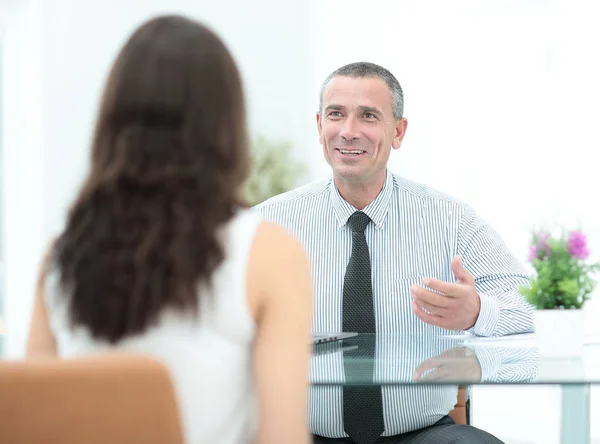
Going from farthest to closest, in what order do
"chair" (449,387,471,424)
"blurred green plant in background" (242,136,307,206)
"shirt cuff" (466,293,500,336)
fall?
"blurred green plant in background" (242,136,307,206), "chair" (449,387,471,424), "shirt cuff" (466,293,500,336)

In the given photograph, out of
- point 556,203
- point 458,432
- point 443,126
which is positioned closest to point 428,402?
point 458,432

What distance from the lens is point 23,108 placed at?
19.2ft

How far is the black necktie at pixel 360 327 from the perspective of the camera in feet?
7.47

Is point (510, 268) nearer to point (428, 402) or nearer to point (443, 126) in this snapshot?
point (428, 402)

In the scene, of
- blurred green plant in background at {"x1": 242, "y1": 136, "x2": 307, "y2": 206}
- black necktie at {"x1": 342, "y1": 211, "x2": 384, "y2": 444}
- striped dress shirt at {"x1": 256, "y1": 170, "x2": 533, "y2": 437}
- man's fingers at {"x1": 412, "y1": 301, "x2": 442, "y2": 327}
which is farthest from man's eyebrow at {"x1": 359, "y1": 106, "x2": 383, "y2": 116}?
blurred green plant in background at {"x1": 242, "y1": 136, "x2": 307, "y2": 206}

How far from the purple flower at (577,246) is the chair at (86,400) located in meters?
1.09

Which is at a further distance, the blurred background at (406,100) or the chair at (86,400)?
the blurred background at (406,100)

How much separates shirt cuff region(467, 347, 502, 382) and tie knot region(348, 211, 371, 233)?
729mm

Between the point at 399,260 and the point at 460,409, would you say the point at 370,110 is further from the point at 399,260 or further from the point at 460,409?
the point at 460,409

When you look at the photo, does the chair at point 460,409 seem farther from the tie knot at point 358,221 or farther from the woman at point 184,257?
the woman at point 184,257

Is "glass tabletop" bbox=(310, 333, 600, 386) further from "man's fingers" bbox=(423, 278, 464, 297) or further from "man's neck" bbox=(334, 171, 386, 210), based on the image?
"man's neck" bbox=(334, 171, 386, 210)

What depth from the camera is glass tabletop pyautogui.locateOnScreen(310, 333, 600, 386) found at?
5.06 ft

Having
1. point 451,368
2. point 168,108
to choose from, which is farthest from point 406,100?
point 168,108

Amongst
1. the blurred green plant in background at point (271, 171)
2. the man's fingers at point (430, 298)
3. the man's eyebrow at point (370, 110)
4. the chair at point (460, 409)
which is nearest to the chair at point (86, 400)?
the man's fingers at point (430, 298)
